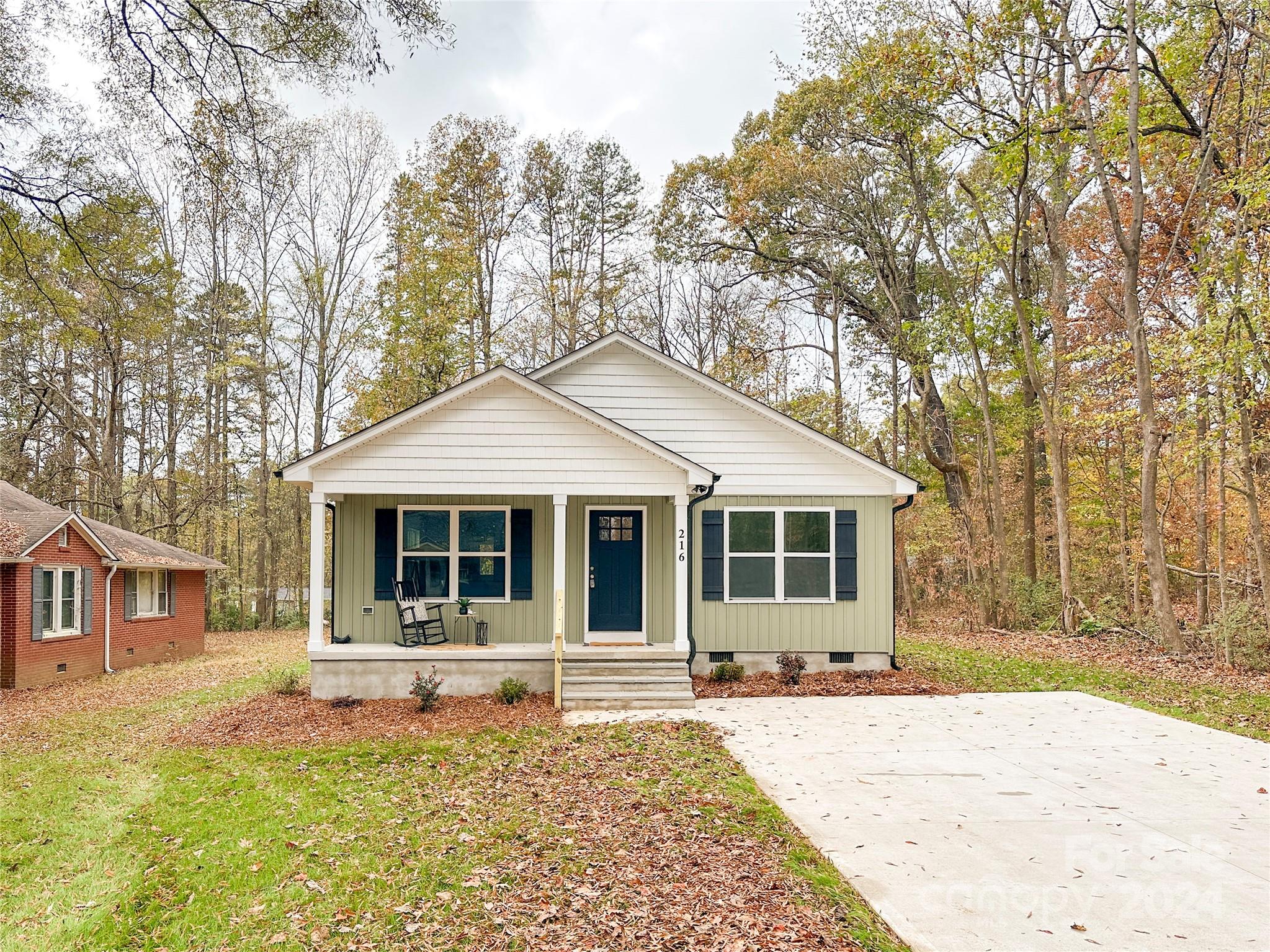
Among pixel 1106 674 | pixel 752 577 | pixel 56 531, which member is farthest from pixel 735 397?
pixel 56 531

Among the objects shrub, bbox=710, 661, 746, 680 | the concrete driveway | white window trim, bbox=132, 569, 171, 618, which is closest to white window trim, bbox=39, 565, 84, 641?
white window trim, bbox=132, 569, 171, 618

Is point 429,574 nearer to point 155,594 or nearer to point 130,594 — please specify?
point 130,594

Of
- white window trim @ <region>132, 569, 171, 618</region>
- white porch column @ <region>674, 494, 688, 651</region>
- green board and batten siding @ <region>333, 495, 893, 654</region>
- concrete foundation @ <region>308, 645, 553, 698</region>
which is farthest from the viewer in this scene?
white window trim @ <region>132, 569, 171, 618</region>

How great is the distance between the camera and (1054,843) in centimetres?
486

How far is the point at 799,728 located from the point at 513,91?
17052 millimetres

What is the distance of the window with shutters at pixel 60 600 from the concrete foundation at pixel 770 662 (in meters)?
11.2

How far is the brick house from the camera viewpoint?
12.5m

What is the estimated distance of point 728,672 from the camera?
1064 centimetres

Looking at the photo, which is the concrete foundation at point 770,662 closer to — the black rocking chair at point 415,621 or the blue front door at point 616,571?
the blue front door at point 616,571

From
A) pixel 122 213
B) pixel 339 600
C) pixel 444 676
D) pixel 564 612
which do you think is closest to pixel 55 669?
pixel 339 600

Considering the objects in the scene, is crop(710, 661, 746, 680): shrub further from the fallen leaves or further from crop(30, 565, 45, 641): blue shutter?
crop(30, 565, 45, 641): blue shutter

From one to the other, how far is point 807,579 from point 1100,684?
166 inches

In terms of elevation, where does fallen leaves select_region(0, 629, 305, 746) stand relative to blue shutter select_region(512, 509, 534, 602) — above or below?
below

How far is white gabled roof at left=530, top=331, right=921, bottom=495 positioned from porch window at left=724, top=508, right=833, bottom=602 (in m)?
0.93
